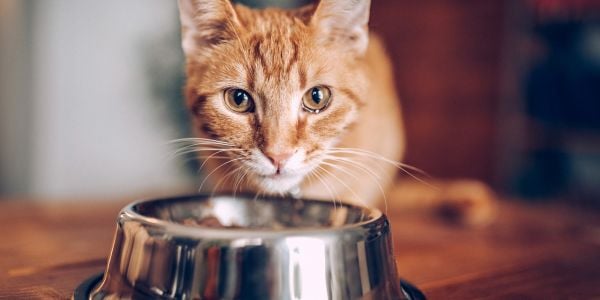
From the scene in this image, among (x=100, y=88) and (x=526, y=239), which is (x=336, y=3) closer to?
(x=526, y=239)

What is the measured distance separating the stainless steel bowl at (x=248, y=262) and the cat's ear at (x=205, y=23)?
1.55 feet

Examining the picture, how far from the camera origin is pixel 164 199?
924 mm

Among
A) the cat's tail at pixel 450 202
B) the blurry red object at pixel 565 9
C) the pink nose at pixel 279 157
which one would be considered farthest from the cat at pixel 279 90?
the blurry red object at pixel 565 9

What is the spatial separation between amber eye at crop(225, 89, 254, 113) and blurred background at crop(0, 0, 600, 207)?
4.90ft

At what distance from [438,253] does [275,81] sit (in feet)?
1.60

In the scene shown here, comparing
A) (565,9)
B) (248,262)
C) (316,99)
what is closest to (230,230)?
(248,262)

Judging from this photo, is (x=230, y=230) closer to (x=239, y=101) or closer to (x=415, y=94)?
(x=239, y=101)

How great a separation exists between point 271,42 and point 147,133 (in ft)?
7.97

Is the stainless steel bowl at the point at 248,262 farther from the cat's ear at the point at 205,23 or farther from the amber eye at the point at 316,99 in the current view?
the cat's ear at the point at 205,23

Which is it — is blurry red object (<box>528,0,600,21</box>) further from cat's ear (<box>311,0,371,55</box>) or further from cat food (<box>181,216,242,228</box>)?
cat food (<box>181,216,242,228</box>)

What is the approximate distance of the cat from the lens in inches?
40.9

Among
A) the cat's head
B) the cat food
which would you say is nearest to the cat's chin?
the cat's head

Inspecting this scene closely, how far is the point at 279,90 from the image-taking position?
1046 millimetres

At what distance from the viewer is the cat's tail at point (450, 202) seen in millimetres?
1569
